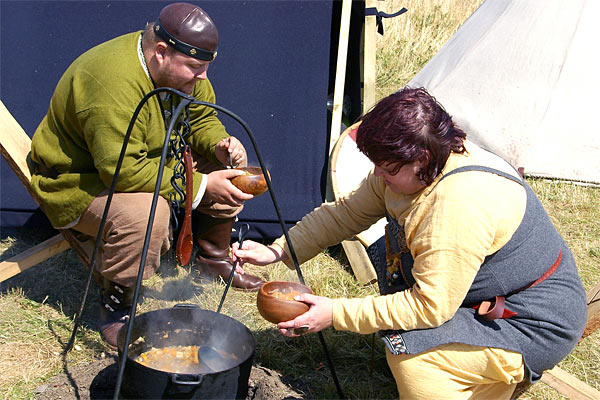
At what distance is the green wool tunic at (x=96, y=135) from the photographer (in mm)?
2785

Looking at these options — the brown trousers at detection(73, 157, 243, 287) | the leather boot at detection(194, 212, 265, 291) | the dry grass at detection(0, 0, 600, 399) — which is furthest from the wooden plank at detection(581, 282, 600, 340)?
the brown trousers at detection(73, 157, 243, 287)

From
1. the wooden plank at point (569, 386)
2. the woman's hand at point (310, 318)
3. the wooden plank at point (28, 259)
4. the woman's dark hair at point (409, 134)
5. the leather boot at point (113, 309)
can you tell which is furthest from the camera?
the wooden plank at point (28, 259)

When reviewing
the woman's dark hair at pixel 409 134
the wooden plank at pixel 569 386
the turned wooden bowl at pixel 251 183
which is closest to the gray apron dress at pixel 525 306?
the woman's dark hair at pixel 409 134

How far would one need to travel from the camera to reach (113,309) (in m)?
3.17

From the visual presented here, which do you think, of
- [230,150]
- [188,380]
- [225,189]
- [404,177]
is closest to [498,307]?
[404,177]

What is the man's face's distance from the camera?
2811 millimetres

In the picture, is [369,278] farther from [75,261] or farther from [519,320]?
[75,261]

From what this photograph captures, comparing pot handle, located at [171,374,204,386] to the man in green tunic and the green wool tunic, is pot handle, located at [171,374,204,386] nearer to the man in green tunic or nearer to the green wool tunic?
the man in green tunic

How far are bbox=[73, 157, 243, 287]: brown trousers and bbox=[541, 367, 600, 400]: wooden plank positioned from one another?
6.49ft

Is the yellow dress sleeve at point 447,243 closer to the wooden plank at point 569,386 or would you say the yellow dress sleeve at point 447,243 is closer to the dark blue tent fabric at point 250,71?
the wooden plank at point 569,386

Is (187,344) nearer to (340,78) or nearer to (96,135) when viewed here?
(96,135)

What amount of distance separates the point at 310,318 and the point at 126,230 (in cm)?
109

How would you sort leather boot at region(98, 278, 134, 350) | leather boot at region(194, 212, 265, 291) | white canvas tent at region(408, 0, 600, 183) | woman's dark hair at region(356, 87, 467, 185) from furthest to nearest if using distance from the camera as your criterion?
white canvas tent at region(408, 0, 600, 183), leather boot at region(194, 212, 265, 291), leather boot at region(98, 278, 134, 350), woman's dark hair at region(356, 87, 467, 185)

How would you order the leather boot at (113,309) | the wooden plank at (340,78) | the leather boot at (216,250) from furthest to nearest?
the wooden plank at (340,78) < the leather boot at (216,250) < the leather boot at (113,309)
